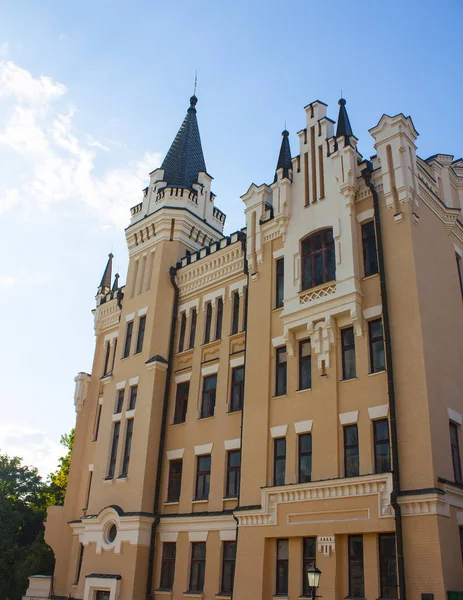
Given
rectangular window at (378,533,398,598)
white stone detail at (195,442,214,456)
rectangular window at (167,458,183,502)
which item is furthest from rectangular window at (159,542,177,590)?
rectangular window at (378,533,398,598)

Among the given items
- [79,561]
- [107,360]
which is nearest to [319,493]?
[79,561]

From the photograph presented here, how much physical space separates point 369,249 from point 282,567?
10945 mm

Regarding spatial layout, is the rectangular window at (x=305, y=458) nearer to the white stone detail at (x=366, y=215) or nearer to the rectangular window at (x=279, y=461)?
the rectangular window at (x=279, y=461)

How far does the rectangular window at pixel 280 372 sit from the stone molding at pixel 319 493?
3534mm

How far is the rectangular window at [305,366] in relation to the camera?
813 inches

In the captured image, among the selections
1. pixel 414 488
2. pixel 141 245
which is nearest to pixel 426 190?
pixel 414 488

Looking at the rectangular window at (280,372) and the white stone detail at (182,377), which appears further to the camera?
the white stone detail at (182,377)

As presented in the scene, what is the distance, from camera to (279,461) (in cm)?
2034

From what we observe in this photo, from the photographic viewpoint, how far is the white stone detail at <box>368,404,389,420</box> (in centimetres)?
1778

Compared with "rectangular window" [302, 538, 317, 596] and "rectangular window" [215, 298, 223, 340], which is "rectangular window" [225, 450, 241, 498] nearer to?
"rectangular window" [302, 538, 317, 596]

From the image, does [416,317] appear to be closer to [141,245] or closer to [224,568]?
[224,568]

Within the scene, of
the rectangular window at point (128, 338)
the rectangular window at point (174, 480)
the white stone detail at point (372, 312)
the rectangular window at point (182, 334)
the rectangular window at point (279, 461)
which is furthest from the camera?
the rectangular window at point (128, 338)

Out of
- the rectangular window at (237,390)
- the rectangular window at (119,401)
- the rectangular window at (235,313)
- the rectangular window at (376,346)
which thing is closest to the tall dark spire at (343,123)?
the rectangular window at (376,346)

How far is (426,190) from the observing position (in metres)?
21.1
